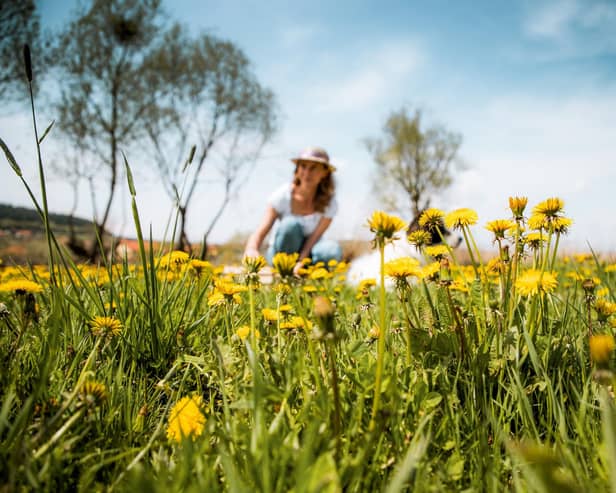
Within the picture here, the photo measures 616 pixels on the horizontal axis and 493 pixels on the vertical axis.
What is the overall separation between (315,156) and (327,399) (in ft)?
16.1

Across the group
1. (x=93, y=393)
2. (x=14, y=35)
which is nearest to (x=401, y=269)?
(x=93, y=393)

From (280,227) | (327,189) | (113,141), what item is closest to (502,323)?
(280,227)

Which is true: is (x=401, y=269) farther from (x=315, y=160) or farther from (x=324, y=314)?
(x=315, y=160)

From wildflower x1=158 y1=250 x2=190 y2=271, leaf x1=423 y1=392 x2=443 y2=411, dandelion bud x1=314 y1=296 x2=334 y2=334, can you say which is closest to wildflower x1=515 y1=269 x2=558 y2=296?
leaf x1=423 y1=392 x2=443 y2=411

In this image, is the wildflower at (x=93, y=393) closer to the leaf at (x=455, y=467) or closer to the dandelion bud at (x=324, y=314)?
the dandelion bud at (x=324, y=314)

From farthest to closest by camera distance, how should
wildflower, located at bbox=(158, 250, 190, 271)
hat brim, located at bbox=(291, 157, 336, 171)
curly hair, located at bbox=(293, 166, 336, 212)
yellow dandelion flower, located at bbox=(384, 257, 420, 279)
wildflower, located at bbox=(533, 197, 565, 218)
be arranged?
curly hair, located at bbox=(293, 166, 336, 212)
hat brim, located at bbox=(291, 157, 336, 171)
wildflower, located at bbox=(158, 250, 190, 271)
wildflower, located at bbox=(533, 197, 565, 218)
yellow dandelion flower, located at bbox=(384, 257, 420, 279)

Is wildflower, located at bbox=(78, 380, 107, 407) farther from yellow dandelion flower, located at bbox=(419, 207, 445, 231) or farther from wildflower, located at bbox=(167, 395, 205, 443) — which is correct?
yellow dandelion flower, located at bbox=(419, 207, 445, 231)

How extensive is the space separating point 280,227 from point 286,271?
14.8 ft

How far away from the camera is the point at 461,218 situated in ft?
4.08

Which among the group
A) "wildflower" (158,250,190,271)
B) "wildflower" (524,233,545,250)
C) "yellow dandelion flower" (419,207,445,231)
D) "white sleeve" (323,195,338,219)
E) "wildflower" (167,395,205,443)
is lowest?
"wildflower" (167,395,205,443)

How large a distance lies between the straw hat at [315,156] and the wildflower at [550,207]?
4236mm

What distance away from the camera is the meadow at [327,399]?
2.08ft

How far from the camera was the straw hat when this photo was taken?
5.24 meters

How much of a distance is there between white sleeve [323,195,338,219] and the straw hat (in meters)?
0.56
